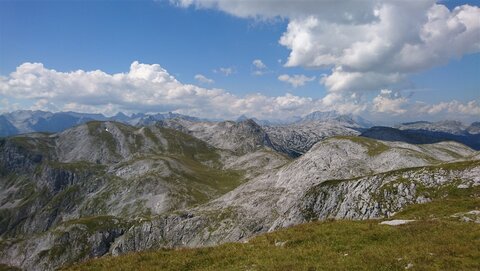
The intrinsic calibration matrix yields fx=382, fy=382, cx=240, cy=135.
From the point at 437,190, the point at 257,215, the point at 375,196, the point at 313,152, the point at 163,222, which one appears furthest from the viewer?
the point at 163,222

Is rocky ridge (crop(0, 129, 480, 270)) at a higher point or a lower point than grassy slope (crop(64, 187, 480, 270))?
lower

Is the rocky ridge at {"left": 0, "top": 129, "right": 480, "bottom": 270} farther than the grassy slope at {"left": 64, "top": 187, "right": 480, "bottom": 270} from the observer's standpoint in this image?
Yes

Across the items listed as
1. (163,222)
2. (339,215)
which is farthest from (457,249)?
(163,222)

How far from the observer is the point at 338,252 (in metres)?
25.7

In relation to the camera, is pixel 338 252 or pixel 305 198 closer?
pixel 338 252

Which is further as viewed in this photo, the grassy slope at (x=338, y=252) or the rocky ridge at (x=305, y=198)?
the rocky ridge at (x=305, y=198)

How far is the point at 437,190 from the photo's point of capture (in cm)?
7725

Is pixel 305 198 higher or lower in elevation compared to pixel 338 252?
lower

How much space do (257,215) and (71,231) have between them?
113159mm

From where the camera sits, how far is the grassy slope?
2255cm

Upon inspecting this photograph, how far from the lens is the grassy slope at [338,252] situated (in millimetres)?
22547

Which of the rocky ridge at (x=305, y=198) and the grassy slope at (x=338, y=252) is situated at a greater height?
the grassy slope at (x=338, y=252)

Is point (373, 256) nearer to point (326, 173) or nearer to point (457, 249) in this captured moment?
point (457, 249)

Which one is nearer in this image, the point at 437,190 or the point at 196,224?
the point at 437,190
